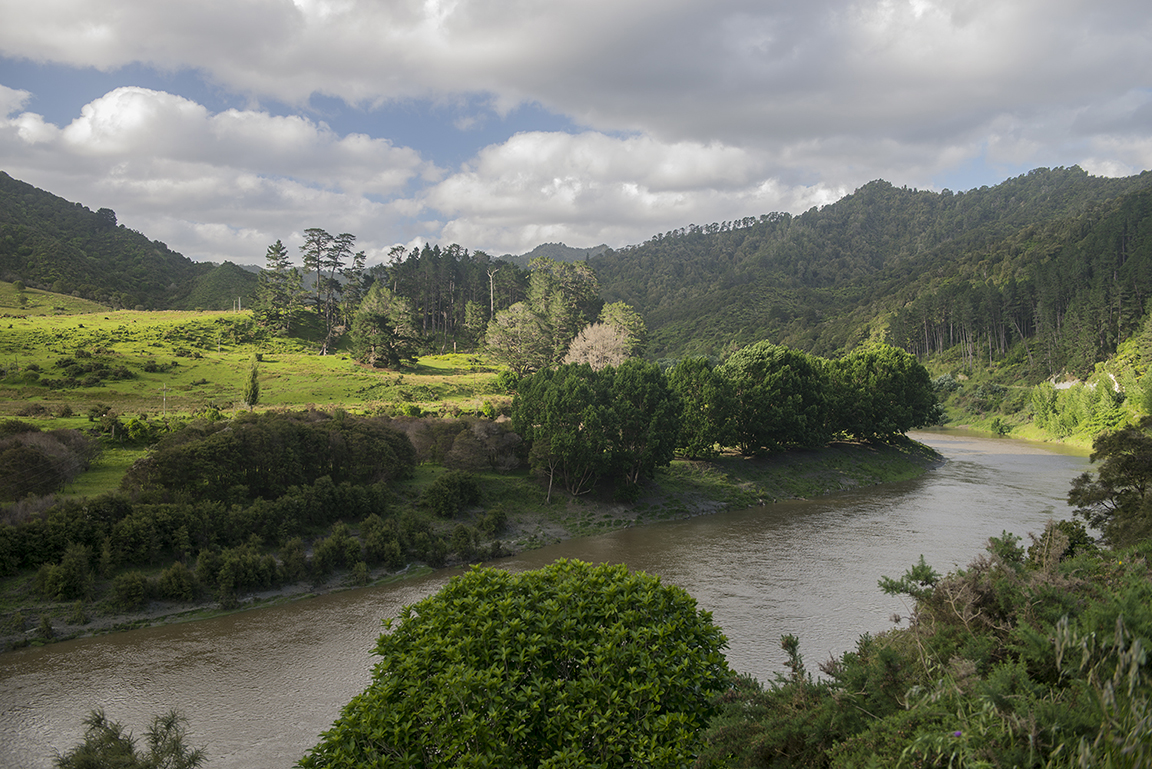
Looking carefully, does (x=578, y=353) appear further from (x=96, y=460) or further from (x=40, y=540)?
(x=40, y=540)

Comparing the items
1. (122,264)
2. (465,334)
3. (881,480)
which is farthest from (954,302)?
(122,264)

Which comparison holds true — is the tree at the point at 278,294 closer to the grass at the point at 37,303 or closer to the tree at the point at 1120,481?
the grass at the point at 37,303

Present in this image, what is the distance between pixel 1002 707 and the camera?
17.1ft

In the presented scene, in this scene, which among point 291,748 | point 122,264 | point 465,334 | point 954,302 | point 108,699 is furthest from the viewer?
point 122,264

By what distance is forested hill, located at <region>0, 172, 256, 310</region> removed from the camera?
89.9 m

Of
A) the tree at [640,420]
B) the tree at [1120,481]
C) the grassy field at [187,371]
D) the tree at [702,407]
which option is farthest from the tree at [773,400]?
the tree at [1120,481]

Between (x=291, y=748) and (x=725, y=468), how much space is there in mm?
36807

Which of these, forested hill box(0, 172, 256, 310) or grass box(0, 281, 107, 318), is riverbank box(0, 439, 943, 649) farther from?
forested hill box(0, 172, 256, 310)

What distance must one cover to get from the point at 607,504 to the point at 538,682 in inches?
1233

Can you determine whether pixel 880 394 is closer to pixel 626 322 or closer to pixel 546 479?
pixel 626 322

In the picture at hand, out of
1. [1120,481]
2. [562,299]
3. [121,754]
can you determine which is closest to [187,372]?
[562,299]

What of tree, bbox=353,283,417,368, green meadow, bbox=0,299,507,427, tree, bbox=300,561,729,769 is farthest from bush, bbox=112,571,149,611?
tree, bbox=353,283,417,368

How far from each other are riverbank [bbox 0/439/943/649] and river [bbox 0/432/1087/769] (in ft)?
2.38

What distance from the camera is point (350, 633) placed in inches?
874
